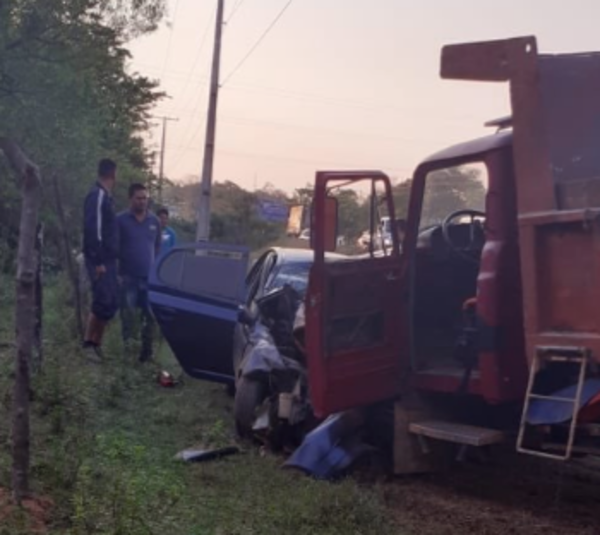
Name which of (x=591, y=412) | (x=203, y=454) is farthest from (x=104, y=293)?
(x=591, y=412)

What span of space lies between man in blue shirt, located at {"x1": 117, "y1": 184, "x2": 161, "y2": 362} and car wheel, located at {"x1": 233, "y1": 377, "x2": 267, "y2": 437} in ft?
10.5

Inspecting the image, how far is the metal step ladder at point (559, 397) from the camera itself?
5820 mm

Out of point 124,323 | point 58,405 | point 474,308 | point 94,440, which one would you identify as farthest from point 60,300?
point 474,308

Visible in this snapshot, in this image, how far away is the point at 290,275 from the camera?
32.2 feet

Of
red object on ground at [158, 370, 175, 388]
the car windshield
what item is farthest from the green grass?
the car windshield

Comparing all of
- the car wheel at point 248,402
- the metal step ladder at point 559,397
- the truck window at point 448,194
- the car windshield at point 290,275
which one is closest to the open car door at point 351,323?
the truck window at point 448,194

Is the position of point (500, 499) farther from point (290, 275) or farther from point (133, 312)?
point (133, 312)

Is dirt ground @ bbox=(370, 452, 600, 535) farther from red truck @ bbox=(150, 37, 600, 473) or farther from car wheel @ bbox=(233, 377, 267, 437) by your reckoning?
car wheel @ bbox=(233, 377, 267, 437)

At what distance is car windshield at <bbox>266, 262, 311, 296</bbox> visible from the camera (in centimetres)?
967

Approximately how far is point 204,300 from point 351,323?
272 centimetres

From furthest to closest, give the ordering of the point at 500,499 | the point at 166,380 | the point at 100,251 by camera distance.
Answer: the point at 100,251, the point at 166,380, the point at 500,499

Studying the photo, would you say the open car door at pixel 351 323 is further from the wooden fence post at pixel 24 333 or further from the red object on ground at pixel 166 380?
the red object on ground at pixel 166 380

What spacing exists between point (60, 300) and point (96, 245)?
5869 mm

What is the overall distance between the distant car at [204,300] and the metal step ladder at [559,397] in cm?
384
